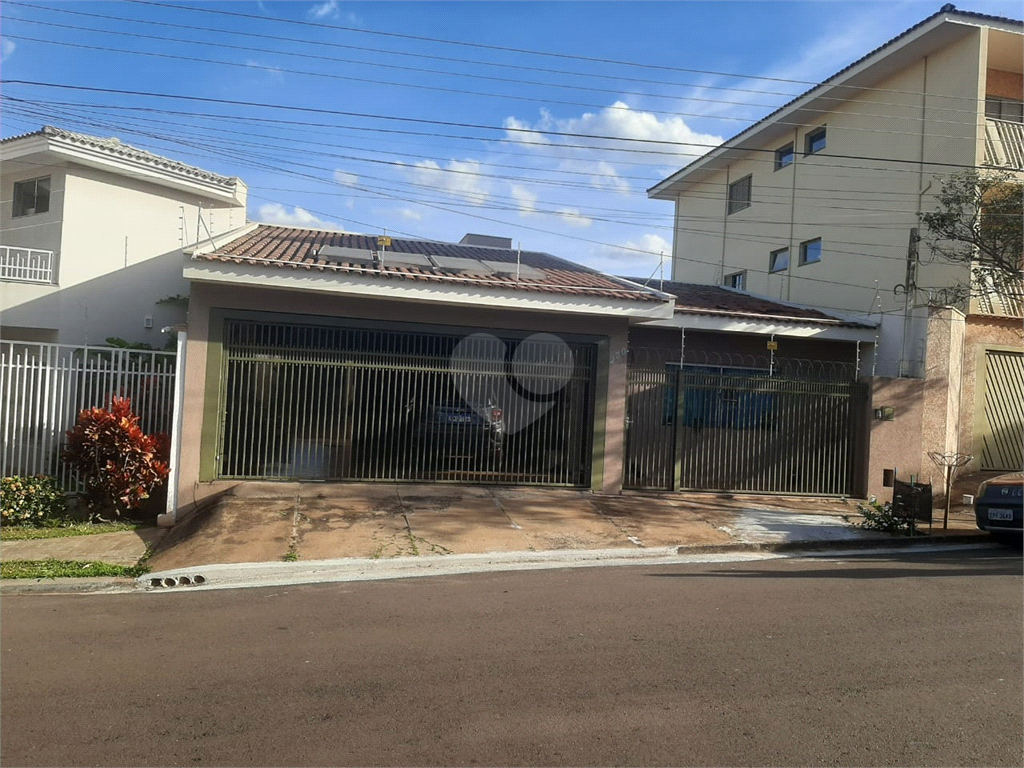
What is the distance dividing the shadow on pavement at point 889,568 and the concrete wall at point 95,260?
37.8 feet

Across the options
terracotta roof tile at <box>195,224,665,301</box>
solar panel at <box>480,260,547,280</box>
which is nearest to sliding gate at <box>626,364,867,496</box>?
terracotta roof tile at <box>195,224,665,301</box>

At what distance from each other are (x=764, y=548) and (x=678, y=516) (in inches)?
58.2

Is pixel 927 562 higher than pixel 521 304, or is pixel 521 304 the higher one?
pixel 521 304

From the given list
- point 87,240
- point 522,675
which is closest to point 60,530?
point 522,675

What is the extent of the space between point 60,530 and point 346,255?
527cm

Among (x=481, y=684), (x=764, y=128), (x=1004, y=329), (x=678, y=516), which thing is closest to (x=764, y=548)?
(x=678, y=516)

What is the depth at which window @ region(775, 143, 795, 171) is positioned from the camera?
18797mm

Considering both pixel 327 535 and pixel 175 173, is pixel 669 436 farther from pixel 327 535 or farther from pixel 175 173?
pixel 175 173

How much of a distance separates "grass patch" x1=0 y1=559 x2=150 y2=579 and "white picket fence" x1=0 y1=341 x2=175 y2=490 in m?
2.61

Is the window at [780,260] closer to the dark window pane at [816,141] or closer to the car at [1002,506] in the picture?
the dark window pane at [816,141]

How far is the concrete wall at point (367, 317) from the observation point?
35.6 ft

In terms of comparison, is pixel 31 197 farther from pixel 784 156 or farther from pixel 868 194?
pixel 868 194

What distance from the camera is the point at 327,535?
30.1 feet

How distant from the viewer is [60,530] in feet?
32.0
